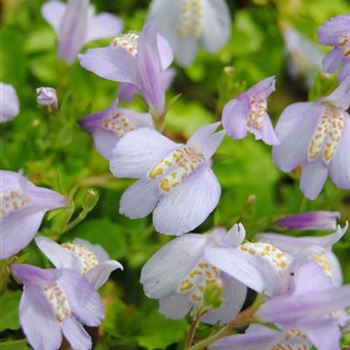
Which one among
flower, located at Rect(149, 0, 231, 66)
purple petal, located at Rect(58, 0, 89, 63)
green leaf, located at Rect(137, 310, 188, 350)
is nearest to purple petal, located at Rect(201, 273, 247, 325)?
green leaf, located at Rect(137, 310, 188, 350)

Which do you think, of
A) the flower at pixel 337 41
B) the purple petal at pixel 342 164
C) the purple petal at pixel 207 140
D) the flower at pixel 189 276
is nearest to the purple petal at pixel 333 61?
the flower at pixel 337 41

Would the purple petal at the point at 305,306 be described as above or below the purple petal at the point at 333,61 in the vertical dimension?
below

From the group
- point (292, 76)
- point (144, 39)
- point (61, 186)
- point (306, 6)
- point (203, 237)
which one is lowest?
point (292, 76)

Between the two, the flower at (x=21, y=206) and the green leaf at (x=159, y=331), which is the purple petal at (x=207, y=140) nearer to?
the flower at (x=21, y=206)

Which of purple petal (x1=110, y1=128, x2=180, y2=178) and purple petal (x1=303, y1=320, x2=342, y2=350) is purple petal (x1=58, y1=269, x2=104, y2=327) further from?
purple petal (x1=303, y1=320, x2=342, y2=350)

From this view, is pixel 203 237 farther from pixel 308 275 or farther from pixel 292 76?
pixel 292 76

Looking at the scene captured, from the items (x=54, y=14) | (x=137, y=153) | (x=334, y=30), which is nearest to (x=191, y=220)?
(x=137, y=153)

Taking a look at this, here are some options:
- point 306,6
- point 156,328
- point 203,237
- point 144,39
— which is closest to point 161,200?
point 203,237
